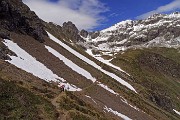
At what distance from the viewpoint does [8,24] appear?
7781 centimetres

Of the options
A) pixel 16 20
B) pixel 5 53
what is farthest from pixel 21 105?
pixel 16 20

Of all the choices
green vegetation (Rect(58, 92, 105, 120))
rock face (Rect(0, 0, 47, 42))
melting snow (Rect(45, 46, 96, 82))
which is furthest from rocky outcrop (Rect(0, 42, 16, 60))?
melting snow (Rect(45, 46, 96, 82))

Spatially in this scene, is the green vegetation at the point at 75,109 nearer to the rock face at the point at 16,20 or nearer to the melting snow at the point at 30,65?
the melting snow at the point at 30,65

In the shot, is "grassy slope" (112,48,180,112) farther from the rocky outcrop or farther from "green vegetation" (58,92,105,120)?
"green vegetation" (58,92,105,120)

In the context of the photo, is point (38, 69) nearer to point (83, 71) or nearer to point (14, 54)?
point (14, 54)

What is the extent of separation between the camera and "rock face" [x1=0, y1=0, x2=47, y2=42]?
7833 cm

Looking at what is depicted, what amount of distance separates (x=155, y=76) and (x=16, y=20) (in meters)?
81.4

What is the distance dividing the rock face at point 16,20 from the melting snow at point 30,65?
9.32 m

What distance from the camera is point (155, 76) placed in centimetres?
14700

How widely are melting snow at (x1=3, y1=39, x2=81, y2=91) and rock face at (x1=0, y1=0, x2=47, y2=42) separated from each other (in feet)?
30.6

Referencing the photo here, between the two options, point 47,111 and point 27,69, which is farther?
point 27,69

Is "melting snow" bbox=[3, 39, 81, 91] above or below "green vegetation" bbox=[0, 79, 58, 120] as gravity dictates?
above

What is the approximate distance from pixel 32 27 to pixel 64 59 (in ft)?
42.9

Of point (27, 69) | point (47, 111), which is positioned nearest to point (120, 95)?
point (27, 69)
